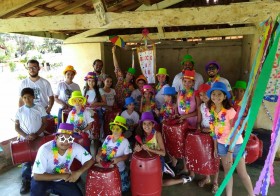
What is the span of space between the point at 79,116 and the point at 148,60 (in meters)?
1.84

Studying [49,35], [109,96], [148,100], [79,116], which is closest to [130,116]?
[148,100]

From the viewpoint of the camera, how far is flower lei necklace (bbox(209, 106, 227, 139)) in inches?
114

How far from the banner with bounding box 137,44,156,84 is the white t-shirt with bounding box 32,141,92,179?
2366mm

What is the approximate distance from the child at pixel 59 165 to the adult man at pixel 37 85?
1526mm

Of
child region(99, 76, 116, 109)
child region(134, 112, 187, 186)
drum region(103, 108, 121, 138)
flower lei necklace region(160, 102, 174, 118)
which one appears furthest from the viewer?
child region(99, 76, 116, 109)

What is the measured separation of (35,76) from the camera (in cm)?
408

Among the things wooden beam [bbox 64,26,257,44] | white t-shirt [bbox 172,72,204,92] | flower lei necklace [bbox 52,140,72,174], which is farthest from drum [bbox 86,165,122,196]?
wooden beam [bbox 64,26,257,44]

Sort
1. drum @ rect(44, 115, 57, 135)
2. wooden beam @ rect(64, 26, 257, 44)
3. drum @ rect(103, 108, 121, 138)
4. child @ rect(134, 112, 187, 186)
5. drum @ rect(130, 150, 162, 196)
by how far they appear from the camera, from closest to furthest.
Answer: drum @ rect(130, 150, 162, 196) → child @ rect(134, 112, 187, 186) → drum @ rect(44, 115, 57, 135) → drum @ rect(103, 108, 121, 138) → wooden beam @ rect(64, 26, 257, 44)

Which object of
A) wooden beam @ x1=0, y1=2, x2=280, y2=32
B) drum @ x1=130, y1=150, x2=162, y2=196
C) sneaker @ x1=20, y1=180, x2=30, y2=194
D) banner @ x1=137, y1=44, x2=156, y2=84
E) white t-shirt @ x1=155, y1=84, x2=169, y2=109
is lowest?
sneaker @ x1=20, y1=180, x2=30, y2=194

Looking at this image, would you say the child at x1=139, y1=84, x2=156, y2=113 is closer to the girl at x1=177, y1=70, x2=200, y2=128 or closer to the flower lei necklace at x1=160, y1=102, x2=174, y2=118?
the flower lei necklace at x1=160, y1=102, x2=174, y2=118

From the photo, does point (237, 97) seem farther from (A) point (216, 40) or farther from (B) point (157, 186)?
(A) point (216, 40)

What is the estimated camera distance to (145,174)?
295 cm

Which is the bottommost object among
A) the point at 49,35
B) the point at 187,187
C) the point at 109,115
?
the point at 187,187

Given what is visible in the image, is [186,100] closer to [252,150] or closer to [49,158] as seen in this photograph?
[252,150]
